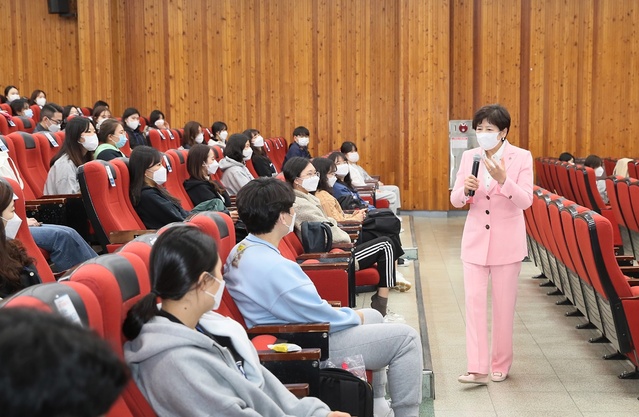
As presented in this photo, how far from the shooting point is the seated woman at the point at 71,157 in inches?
232

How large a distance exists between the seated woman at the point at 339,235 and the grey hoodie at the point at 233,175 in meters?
1.93

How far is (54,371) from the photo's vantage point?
961 millimetres

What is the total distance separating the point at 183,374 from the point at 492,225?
96.8 inches

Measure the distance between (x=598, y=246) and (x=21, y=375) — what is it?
12.6ft

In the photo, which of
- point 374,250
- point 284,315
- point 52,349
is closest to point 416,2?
point 374,250

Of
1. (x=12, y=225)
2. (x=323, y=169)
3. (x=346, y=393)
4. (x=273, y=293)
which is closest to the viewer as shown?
(x=346, y=393)

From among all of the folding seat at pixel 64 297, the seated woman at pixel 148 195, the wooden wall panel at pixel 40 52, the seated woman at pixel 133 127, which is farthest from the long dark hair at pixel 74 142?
the wooden wall panel at pixel 40 52

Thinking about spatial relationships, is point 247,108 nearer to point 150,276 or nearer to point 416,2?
point 416,2

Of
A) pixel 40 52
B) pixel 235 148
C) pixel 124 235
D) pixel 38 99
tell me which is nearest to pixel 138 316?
pixel 124 235

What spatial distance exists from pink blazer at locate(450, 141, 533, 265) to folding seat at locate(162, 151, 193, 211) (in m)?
2.74

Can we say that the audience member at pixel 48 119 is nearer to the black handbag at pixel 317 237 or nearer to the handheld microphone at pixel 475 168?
the black handbag at pixel 317 237

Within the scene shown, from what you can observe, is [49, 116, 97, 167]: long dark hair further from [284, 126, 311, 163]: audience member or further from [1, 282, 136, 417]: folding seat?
[284, 126, 311, 163]: audience member

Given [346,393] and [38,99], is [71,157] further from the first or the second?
[38,99]

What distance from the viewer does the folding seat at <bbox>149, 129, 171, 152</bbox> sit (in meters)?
9.08
